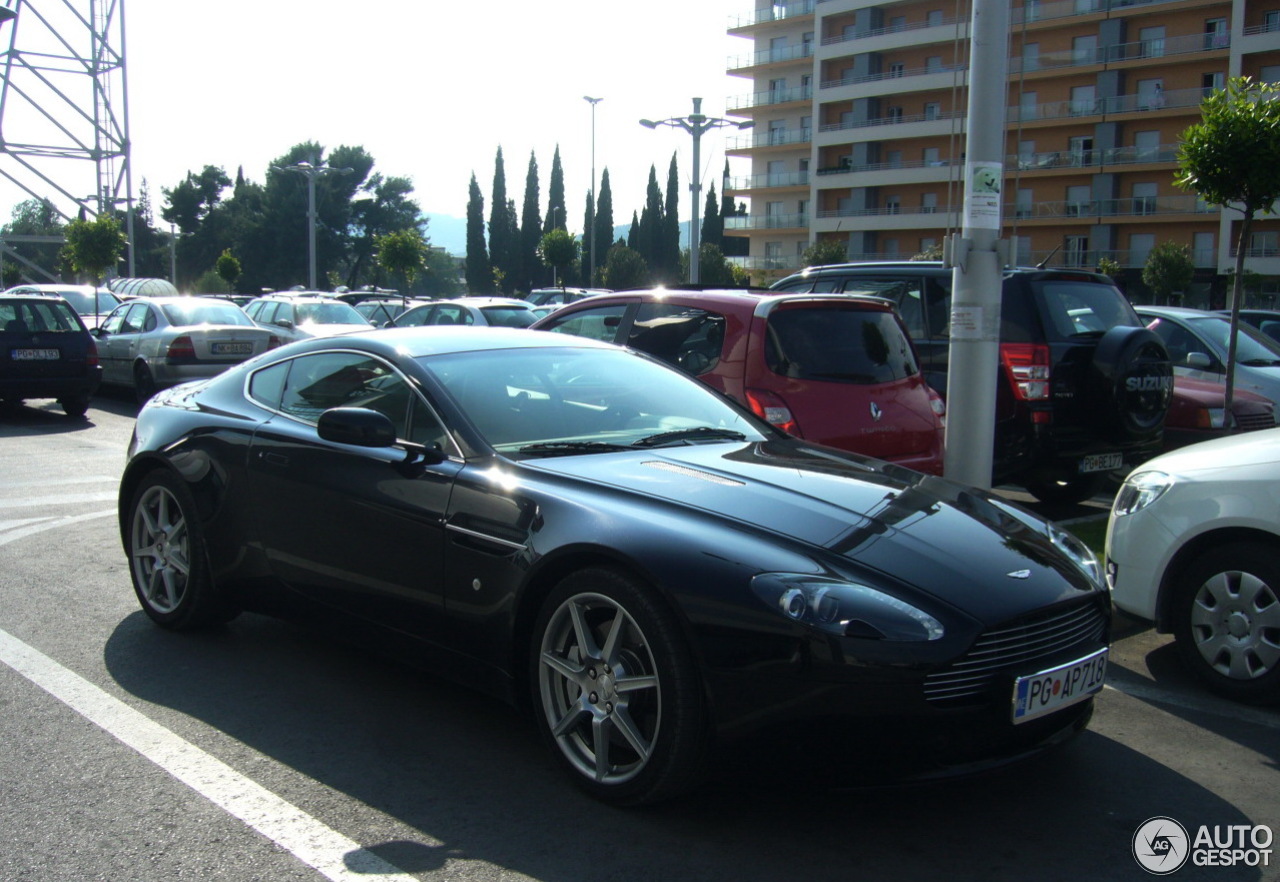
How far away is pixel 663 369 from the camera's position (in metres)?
5.12

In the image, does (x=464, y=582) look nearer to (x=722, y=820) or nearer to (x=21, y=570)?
(x=722, y=820)

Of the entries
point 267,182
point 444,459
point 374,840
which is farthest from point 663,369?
point 267,182

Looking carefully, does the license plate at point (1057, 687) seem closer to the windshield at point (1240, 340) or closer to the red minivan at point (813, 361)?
the red minivan at point (813, 361)

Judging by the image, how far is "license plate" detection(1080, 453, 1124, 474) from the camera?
806 cm

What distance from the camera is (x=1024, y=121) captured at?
59562 millimetres

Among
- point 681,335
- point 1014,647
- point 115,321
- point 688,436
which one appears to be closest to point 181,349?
point 115,321

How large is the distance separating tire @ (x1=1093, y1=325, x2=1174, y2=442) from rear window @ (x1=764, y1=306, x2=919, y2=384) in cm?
177

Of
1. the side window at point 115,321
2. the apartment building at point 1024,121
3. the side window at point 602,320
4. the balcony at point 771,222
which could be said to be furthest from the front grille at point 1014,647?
the balcony at point 771,222

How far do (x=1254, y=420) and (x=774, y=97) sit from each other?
67039mm

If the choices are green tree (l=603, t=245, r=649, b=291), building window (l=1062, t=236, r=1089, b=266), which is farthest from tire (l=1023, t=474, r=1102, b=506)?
building window (l=1062, t=236, r=1089, b=266)

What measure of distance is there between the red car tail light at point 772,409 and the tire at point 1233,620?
2131mm

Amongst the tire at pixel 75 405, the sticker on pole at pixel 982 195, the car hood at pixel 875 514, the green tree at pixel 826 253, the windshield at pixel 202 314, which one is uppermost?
the green tree at pixel 826 253

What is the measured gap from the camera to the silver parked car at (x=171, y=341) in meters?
15.6

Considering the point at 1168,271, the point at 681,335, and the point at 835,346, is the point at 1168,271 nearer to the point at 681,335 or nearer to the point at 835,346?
the point at 835,346
